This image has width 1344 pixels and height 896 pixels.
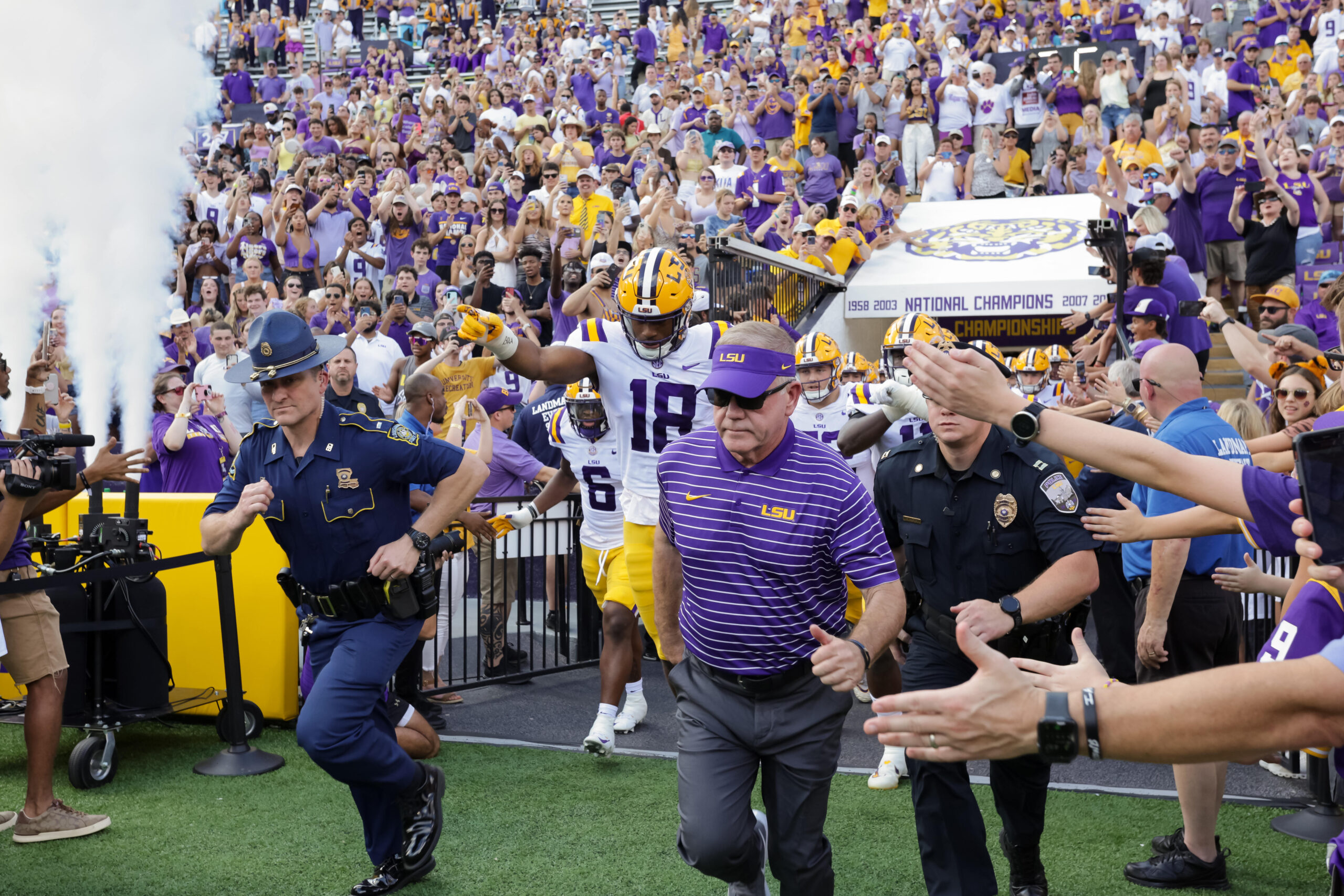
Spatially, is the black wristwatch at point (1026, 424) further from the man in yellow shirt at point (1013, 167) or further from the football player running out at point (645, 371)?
the man in yellow shirt at point (1013, 167)

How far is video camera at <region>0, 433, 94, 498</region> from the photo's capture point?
4.86 meters

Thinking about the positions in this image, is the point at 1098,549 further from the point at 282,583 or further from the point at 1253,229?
the point at 1253,229

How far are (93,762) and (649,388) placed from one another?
3.36 meters

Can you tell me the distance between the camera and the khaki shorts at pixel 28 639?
5555 mm

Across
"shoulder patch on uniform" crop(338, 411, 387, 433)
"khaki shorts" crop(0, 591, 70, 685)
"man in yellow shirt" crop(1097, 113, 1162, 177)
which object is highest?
"man in yellow shirt" crop(1097, 113, 1162, 177)

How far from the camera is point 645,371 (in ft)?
19.2

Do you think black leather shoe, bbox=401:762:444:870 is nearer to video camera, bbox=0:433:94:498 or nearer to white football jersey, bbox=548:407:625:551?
video camera, bbox=0:433:94:498

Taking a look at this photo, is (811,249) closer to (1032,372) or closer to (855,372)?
(1032,372)

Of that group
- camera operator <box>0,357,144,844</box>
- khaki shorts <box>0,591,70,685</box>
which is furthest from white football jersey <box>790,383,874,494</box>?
khaki shorts <box>0,591,70,685</box>

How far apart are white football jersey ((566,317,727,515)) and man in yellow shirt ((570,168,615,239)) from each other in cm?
947

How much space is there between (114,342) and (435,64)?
18349 mm

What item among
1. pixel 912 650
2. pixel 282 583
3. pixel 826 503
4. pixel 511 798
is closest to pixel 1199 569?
pixel 912 650

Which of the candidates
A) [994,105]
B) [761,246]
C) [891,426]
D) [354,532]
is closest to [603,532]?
[891,426]

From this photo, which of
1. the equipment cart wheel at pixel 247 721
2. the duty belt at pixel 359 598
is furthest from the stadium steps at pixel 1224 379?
the duty belt at pixel 359 598
